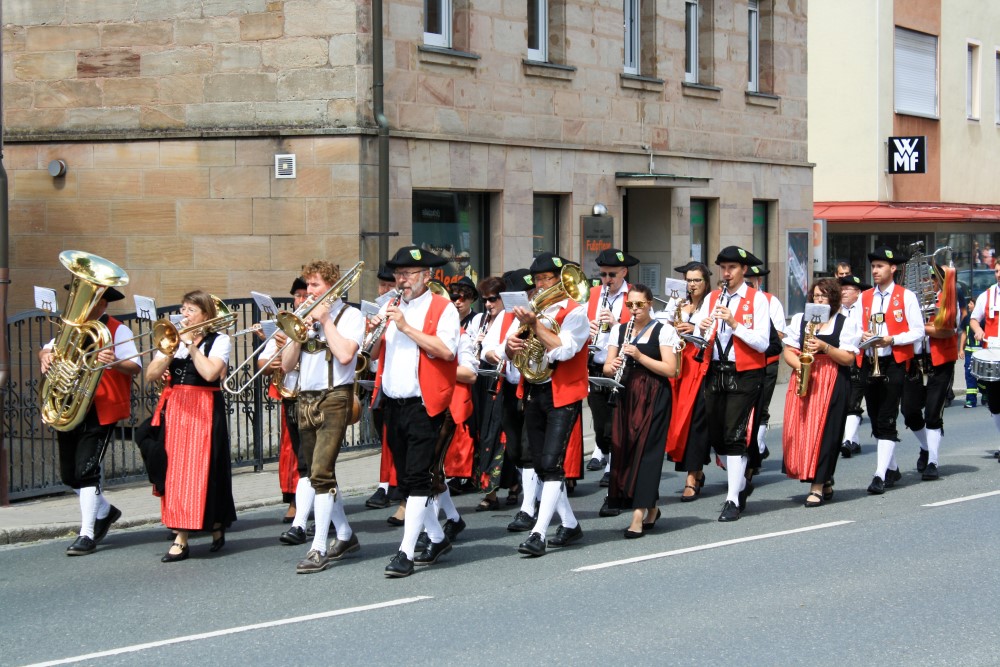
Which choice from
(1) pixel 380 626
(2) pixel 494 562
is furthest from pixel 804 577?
(1) pixel 380 626

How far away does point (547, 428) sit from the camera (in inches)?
374

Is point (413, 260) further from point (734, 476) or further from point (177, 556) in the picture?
point (734, 476)

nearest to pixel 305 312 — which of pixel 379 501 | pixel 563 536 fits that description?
pixel 563 536

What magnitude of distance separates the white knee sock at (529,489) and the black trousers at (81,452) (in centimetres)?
291

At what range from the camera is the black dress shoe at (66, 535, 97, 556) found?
32.1ft

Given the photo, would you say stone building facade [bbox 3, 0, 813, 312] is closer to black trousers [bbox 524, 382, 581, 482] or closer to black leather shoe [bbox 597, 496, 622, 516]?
black leather shoe [bbox 597, 496, 622, 516]

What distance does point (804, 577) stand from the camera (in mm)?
8570

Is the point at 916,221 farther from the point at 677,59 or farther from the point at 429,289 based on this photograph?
the point at 429,289

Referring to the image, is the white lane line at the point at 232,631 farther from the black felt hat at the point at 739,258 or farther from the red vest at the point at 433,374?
the black felt hat at the point at 739,258

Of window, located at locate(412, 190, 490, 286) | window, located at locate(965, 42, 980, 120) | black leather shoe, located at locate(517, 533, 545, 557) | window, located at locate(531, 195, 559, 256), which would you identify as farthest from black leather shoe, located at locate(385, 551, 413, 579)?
window, located at locate(965, 42, 980, 120)

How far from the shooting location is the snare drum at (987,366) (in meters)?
13.5

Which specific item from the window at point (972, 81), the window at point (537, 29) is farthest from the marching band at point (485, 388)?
the window at point (972, 81)

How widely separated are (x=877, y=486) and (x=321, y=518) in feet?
16.2

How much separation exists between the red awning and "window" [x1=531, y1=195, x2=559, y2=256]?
10903mm
